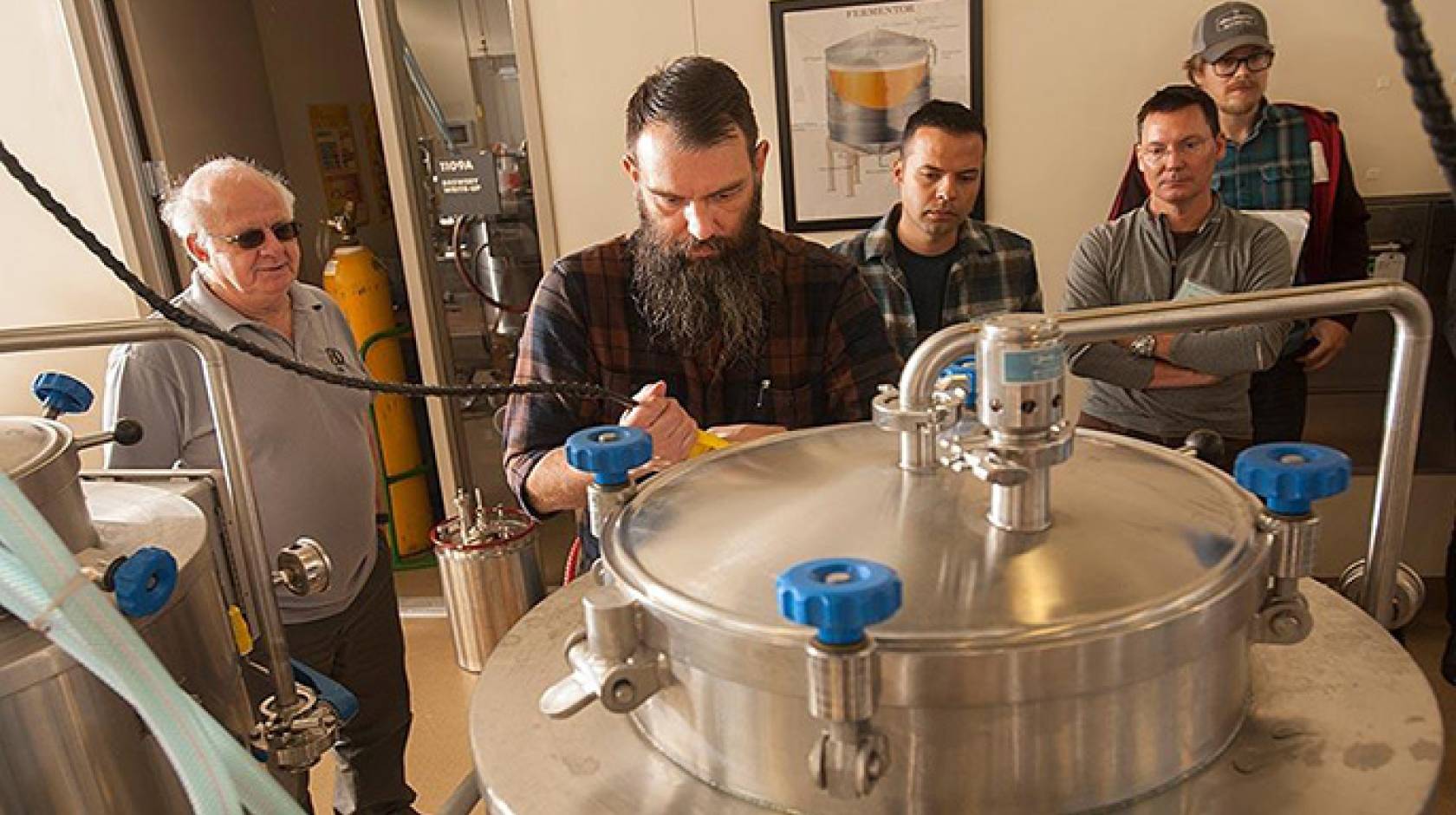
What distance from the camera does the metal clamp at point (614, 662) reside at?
0.59m

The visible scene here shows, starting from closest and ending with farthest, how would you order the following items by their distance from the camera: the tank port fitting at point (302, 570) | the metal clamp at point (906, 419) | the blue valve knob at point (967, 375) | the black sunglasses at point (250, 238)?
the metal clamp at point (906, 419), the blue valve knob at point (967, 375), the tank port fitting at point (302, 570), the black sunglasses at point (250, 238)

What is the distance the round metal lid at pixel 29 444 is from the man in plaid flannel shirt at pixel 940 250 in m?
1.52

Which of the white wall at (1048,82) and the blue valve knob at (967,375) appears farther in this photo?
the white wall at (1048,82)

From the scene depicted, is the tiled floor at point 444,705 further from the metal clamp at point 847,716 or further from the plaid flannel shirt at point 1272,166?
the metal clamp at point 847,716

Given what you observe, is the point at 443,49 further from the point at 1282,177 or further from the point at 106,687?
the point at 106,687

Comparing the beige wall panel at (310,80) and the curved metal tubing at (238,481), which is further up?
the beige wall panel at (310,80)

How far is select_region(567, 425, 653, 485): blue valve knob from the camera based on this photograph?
0.72 m

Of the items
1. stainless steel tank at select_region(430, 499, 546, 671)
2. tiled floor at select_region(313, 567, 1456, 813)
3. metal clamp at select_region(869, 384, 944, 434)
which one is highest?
metal clamp at select_region(869, 384, 944, 434)

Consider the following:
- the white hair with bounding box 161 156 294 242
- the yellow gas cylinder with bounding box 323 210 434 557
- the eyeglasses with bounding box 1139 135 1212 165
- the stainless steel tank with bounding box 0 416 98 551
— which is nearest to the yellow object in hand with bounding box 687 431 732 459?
the stainless steel tank with bounding box 0 416 98 551

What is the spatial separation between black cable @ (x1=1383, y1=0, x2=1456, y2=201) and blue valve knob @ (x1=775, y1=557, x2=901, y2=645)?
1.13 feet

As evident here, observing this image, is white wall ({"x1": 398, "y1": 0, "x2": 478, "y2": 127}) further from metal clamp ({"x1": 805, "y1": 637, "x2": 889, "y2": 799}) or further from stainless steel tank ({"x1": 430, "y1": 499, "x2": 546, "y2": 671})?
A: metal clamp ({"x1": 805, "y1": 637, "x2": 889, "y2": 799})

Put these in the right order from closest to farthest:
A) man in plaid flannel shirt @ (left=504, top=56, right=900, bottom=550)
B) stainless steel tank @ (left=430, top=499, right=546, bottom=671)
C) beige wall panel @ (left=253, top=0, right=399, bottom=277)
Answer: man in plaid flannel shirt @ (left=504, top=56, right=900, bottom=550) → stainless steel tank @ (left=430, top=499, right=546, bottom=671) → beige wall panel @ (left=253, top=0, right=399, bottom=277)

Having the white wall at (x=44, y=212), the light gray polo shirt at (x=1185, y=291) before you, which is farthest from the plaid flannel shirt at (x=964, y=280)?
the white wall at (x=44, y=212)

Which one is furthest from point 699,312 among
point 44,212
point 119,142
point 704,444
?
point 44,212
